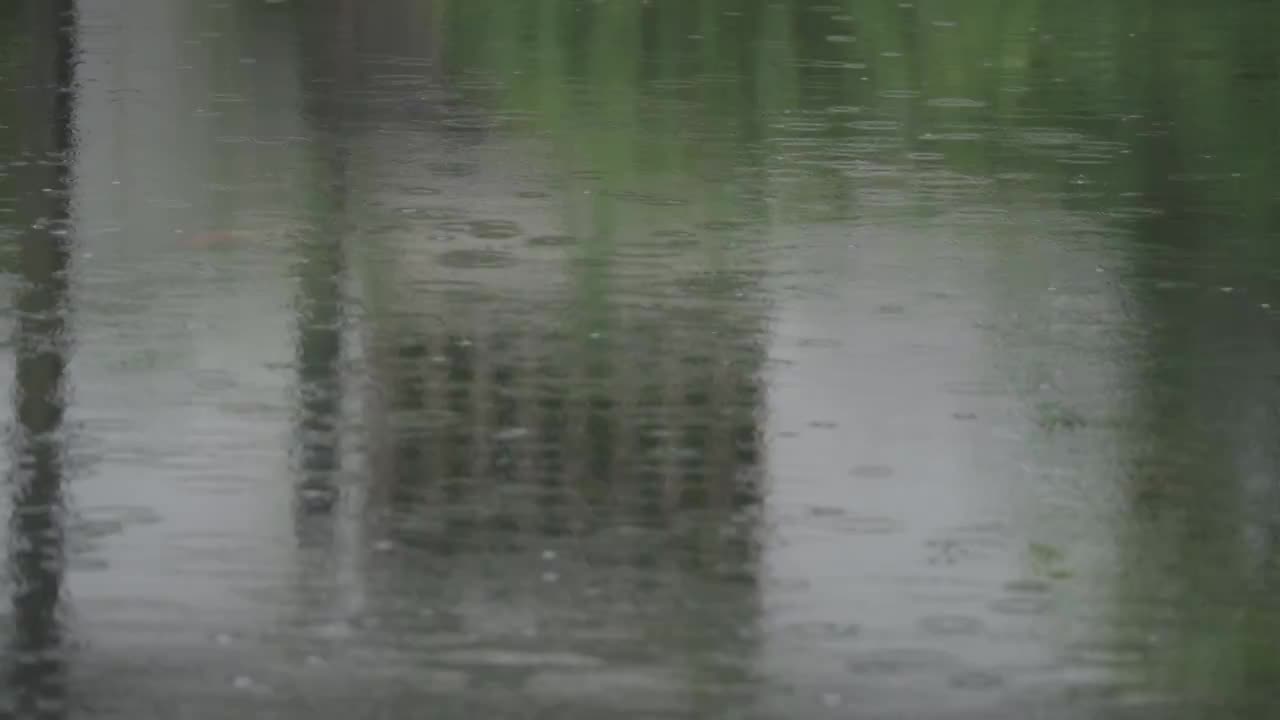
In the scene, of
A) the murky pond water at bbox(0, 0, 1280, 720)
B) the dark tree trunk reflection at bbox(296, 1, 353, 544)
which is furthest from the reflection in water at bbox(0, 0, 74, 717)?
the dark tree trunk reflection at bbox(296, 1, 353, 544)

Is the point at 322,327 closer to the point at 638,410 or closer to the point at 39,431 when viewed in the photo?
the point at 638,410

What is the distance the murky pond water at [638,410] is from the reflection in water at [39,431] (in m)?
0.03

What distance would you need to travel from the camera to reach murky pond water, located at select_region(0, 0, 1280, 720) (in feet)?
29.0

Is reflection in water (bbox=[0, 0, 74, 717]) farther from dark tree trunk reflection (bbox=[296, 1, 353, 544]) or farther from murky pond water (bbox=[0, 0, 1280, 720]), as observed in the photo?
dark tree trunk reflection (bbox=[296, 1, 353, 544])

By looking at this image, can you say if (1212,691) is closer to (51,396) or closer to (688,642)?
(688,642)

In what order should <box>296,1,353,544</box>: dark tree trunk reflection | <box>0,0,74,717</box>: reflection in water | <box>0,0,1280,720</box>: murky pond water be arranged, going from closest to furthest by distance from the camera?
<box>0,0,74,717</box>: reflection in water → <box>0,0,1280,720</box>: murky pond water → <box>296,1,353,544</box>: dark tree trunk reflection

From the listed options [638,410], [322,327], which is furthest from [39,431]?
[322,327]

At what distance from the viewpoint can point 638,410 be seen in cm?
1271

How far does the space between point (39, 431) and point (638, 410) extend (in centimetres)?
211

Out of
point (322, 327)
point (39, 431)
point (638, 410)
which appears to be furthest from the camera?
point (322, 327)

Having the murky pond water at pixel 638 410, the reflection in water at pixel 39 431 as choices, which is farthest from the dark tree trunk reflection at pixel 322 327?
the reflection in water at pixel 39 431

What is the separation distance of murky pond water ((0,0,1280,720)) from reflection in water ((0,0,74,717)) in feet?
0.09

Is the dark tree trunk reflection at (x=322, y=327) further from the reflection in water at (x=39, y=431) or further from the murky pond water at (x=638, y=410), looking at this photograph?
the reflection in water at (x=39, y=431)

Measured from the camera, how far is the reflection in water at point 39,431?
8.66 meters
